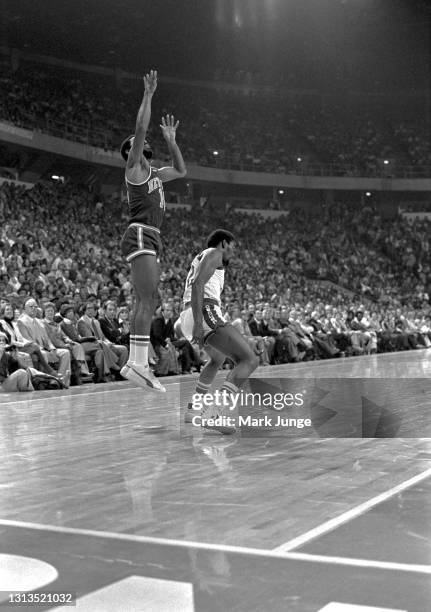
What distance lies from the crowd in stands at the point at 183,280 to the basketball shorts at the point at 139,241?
486cm

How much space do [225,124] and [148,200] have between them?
32.8 m

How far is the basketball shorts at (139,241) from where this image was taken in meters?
5.37

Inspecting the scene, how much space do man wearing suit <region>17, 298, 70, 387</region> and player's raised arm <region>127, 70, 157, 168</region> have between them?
18.4 feet

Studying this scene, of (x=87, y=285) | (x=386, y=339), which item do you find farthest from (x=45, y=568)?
(x=386, y=339)

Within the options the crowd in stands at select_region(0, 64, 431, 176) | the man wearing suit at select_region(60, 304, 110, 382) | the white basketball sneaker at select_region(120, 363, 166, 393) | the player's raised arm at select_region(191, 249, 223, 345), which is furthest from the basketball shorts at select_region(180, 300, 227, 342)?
the crowd in stands at select_region(0, 64, 431, 176)

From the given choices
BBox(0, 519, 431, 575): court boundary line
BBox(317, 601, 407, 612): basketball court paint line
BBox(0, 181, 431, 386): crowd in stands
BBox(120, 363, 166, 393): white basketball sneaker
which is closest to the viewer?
BBox(317, 601, 407, 612): basketball court paint line

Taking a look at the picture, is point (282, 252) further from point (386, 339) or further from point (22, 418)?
point (22, 418)

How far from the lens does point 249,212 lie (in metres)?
35.2

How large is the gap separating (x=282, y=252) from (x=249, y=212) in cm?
435

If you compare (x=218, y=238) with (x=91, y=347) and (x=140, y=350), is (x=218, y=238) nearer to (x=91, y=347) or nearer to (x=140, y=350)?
(x=140, y=350)

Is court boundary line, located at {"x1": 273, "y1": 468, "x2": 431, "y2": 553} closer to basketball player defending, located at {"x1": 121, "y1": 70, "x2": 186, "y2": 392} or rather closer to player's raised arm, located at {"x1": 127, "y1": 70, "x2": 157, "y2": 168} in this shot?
basketball player defending, located at {"x1": 121, "y1": 70, "x2": 186, "y2": 392}

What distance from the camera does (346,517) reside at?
121 inches

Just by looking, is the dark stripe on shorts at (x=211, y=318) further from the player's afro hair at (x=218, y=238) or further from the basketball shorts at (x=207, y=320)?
the player's afro hair at (x=218, y=238)

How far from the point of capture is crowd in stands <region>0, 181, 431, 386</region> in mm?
11461
